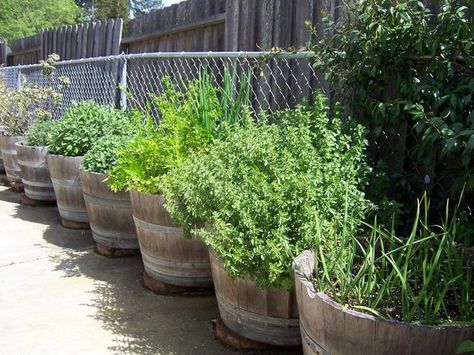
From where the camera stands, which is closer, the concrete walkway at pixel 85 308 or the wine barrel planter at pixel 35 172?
the concrete walkway at pixel 85 308

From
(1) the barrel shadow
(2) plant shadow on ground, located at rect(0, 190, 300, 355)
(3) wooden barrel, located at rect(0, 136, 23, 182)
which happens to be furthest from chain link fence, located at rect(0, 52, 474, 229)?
(1) the barrel shadow

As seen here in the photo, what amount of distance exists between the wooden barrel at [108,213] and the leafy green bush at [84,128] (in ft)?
1.86

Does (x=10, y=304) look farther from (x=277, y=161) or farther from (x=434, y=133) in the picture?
(x=434, y=133)

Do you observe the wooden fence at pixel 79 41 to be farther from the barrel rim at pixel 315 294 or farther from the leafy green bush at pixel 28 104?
the barrel rim at pixel 315 294

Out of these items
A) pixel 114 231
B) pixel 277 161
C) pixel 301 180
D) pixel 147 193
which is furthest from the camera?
pixel 114 231

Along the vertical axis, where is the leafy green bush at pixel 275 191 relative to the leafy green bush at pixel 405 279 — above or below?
above

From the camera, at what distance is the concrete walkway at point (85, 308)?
9.68ft

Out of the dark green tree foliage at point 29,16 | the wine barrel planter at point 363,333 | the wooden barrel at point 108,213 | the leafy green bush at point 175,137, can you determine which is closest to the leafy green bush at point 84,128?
the wooden barrel at point 108,213

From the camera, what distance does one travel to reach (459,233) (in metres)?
2.45

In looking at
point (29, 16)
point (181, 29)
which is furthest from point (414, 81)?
point (29, 16)

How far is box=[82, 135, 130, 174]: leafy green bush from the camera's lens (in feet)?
13.7

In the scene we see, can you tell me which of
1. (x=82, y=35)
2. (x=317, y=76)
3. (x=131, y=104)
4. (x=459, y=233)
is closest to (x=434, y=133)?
(x=459, y=233)

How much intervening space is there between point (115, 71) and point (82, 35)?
2.24 metres

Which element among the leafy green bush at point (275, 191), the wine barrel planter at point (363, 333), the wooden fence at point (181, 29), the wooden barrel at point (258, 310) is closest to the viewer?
the wine barrel planter at point (363, 333)
